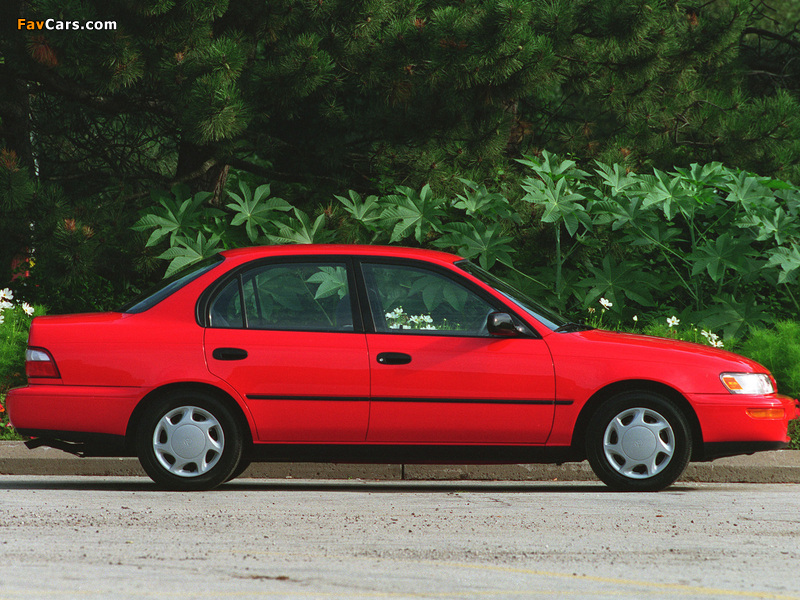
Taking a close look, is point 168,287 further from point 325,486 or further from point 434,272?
point 325,486

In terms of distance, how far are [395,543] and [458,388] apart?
1720mm

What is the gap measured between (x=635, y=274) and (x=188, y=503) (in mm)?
5917

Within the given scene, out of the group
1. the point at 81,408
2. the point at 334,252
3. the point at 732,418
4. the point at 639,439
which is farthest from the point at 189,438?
the point at 732,418

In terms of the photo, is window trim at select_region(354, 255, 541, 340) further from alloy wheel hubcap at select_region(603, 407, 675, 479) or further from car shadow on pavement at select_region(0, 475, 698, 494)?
car shadow on pavement at select_region(0, 475, 698, 494)

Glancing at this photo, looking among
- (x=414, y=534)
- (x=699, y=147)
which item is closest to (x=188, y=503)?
(x=414, y=534)

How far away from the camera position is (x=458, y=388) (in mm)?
6867

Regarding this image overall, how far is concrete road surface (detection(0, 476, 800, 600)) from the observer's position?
14.4ft

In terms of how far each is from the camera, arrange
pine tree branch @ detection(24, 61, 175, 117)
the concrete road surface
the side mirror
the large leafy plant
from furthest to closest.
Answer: pine tree branch @ detection(24, 61, 175, 117), the large leafy plant, the side mirror, the concrete road surface

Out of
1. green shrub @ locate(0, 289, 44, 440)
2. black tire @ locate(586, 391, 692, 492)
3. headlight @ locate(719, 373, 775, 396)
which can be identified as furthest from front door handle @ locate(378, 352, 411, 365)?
green shrub @ locate(0, 289, 44, 440)

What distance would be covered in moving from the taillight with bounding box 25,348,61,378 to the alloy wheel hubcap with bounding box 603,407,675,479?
3.42m

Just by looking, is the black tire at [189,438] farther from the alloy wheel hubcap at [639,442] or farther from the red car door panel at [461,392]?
the alloy wheel hubcap at [639,442]

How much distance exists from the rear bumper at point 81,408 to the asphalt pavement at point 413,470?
4.49 feet

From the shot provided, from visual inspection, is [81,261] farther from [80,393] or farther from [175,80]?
A: [80,393]

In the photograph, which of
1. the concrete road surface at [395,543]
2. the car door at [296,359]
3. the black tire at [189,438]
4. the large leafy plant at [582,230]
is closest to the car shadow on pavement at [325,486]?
the concrete road surface at [395,543]
